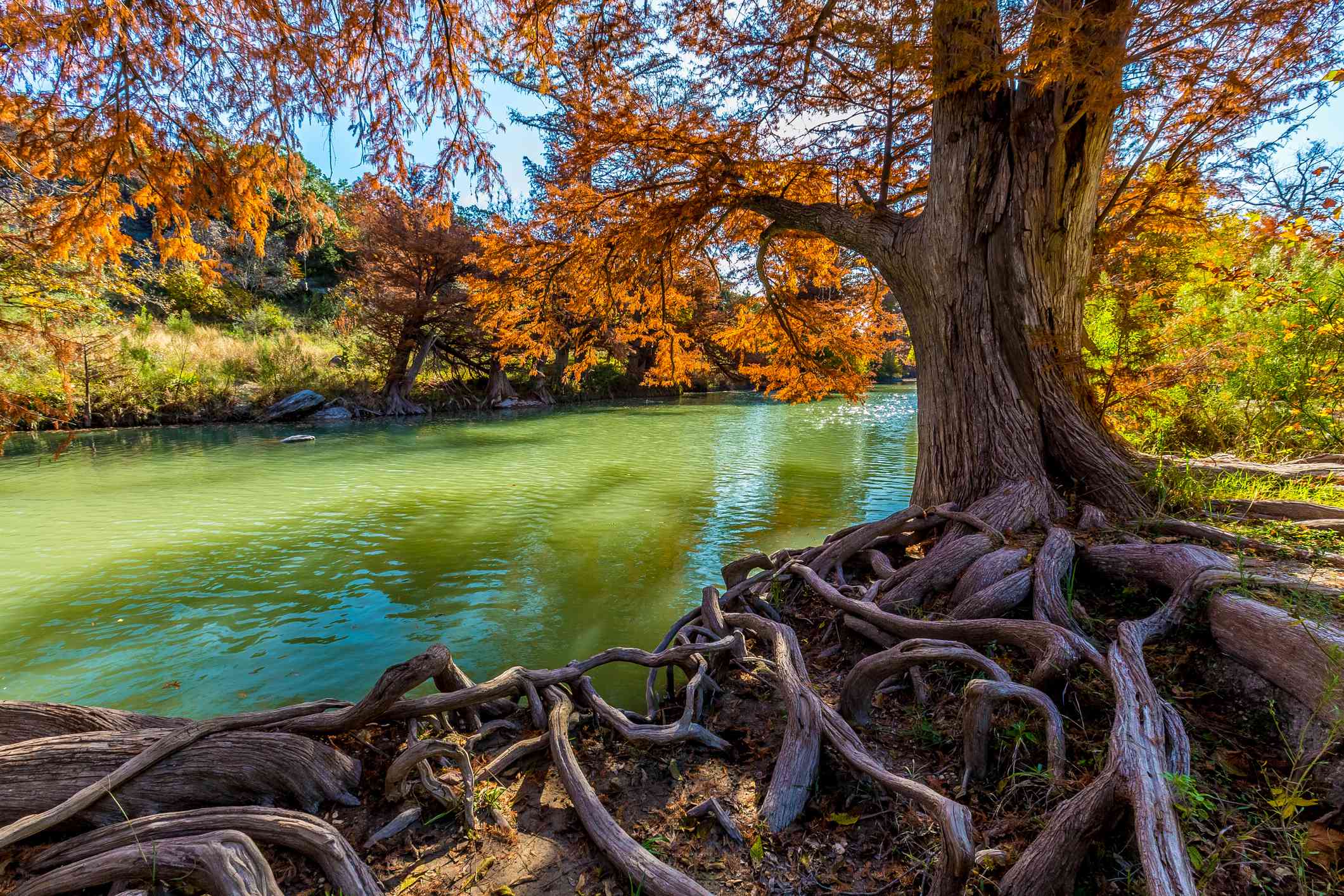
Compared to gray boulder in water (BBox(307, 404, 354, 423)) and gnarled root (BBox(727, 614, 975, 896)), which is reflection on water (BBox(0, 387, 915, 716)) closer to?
gnarled root (BBox(727, 614, 975, 896))

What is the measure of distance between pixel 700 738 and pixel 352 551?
5.24 meters

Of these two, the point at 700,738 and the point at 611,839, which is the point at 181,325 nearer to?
the point at 700,738

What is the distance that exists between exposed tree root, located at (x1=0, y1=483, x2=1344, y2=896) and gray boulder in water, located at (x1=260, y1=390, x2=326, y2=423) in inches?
761

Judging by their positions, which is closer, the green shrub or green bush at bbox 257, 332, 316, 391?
green bush at bbox 257, 332, 316, 391

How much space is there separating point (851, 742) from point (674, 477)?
8.01m

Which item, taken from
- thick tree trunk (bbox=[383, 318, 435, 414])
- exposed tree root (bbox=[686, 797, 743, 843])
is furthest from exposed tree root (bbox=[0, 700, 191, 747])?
thick tree trunk (bbox=[383, 318, 435, 414])

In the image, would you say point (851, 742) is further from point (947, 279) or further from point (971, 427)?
point (947, 279)

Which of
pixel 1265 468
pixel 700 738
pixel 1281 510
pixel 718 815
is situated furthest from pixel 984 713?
pixel 1265 468

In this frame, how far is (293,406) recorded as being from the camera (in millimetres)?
18281

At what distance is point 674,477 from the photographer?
10031 mm

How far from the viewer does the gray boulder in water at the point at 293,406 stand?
17984mm

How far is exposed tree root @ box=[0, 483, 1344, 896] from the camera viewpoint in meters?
1.51

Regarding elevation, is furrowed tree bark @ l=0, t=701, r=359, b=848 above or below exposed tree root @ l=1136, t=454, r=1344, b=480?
below

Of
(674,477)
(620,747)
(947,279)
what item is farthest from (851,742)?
(674,477)
